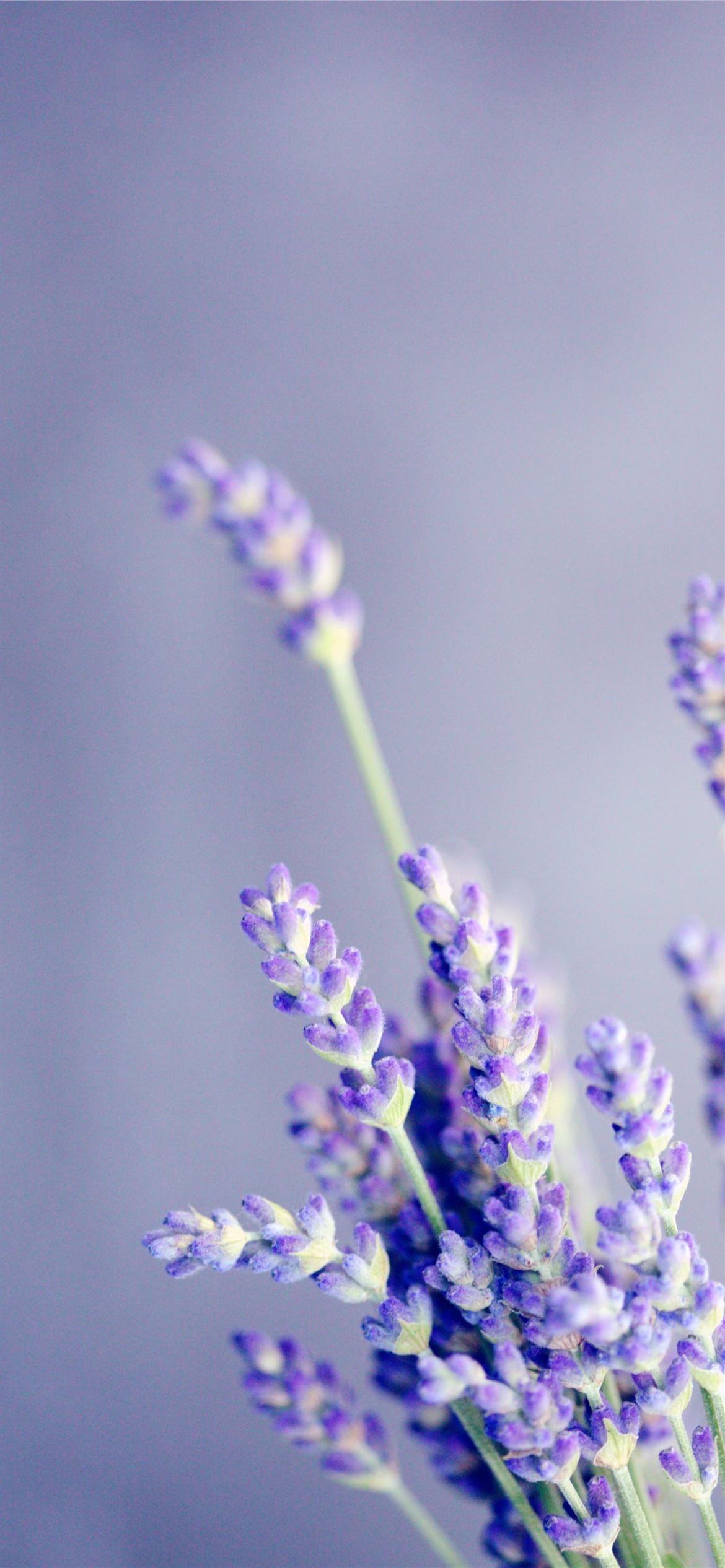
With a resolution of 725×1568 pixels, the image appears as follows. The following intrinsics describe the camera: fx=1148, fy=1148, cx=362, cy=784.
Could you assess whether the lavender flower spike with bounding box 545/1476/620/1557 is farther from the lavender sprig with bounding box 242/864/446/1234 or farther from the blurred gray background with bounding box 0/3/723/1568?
the blurred gray background with bounding box 0/3/723/1568

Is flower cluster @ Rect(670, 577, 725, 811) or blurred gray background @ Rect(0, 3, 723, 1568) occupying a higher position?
blurred gray background @ Rect(0, 3, 723, 1568)

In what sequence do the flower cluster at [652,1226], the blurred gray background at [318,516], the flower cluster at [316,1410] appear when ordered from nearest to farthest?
the flower cluster at [652,1226] → the flower cluster at [316,1410] → the blurred gray background at [318,516]

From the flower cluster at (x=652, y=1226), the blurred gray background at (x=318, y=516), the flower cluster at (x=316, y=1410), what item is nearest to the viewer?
the flower cluster at (x=652, y=1226)

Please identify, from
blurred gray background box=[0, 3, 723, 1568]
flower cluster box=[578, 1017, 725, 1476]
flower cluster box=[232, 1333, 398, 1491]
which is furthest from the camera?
blurred gray background box=[0, 3, 723, 1568]

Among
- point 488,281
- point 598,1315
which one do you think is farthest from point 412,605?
point 598,1315

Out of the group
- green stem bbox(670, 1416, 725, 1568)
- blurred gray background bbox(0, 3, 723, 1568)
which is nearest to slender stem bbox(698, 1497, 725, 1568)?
green stem bbox(670, 1416, 725, 1568)

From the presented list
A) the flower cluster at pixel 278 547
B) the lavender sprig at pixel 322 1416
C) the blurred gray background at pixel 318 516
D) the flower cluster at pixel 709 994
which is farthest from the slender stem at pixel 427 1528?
the blurred gray background at pixel 318 516

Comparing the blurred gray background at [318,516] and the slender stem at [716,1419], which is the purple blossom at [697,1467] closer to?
the slender stem at [716,1419]
